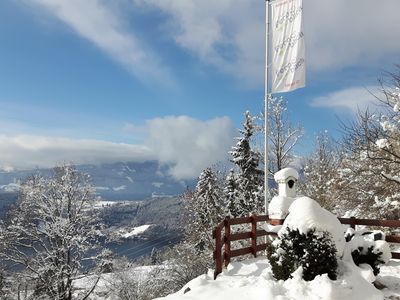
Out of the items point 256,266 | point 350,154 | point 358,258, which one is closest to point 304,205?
point 358,258

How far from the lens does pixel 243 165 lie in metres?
38.6

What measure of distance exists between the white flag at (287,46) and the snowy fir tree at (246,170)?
21.4 metres

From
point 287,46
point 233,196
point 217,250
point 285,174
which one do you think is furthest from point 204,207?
point 217,250

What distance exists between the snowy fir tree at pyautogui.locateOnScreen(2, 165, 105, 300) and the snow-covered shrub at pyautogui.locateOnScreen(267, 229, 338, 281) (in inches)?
659

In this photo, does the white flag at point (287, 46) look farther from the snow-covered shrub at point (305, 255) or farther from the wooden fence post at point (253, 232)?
the snow-covered shrub at point (305, 255)

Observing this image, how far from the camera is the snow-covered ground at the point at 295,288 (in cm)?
816

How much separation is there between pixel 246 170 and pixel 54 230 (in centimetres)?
1983

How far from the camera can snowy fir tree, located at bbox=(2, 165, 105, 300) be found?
2319 centimetres

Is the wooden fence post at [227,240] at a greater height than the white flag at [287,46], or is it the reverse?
the white flag at [287,46]

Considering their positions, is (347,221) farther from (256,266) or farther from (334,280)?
(334,280)

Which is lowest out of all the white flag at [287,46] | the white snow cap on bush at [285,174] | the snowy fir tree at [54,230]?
the snowy fir tree at [54,230]

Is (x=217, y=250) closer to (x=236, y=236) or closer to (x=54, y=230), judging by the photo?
(x=236, y=236)

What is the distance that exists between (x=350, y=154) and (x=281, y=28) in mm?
9940

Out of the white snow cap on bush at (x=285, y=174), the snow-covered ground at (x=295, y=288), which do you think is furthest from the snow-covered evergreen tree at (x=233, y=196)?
the snow-covered ground at (x=295, y=288)
